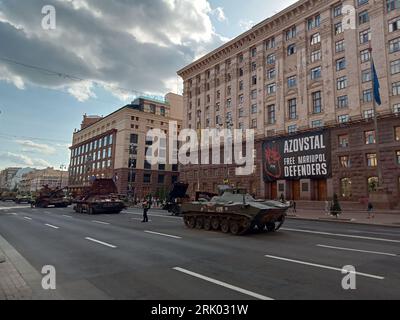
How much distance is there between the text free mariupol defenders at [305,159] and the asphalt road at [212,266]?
27126 mm


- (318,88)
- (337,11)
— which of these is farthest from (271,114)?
(337,11)

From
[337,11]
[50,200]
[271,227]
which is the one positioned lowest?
[271,227]

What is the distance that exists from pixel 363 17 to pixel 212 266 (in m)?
39.4

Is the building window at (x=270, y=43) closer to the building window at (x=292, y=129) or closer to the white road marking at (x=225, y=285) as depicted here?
the building window at (x=292, y=129)

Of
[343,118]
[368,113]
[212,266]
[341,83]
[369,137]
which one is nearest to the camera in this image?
[212,266]

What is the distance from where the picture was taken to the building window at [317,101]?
39312 millimetres

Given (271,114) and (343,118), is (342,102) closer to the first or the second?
(343,118)

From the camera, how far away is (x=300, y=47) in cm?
4188

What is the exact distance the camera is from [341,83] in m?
37.1

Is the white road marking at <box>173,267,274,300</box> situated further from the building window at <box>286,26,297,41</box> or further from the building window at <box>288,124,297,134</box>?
the building window at <box>286,26,297,41</box>

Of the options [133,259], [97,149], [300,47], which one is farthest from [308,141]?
[97,149]

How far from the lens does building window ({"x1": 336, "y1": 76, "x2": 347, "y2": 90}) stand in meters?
36.7

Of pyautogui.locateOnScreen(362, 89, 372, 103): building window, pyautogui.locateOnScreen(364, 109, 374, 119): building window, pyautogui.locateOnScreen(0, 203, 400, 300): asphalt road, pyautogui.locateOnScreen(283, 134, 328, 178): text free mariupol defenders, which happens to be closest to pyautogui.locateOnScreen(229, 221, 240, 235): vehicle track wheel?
pyautogui.locateOnScreen(0, 203, 400, 300): asphalt road
